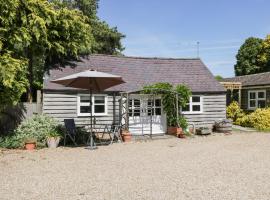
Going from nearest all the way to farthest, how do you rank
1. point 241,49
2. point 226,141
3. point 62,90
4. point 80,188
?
1. point 80,188
2. point 226,141
3. point 62,90
4. point 241,49

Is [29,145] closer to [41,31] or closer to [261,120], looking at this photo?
[41,31]

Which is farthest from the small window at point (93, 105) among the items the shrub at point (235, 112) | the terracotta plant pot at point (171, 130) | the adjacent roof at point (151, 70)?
the shrub at point (235, 112)

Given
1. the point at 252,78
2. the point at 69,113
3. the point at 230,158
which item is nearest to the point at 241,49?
the point at 252,78

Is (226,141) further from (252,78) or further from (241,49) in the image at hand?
(241,49)

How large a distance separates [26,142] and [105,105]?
620 cm

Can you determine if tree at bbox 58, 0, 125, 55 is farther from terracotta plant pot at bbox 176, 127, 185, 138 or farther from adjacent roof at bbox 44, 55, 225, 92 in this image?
terracotta plant pot at bbox 176, 127, 185, 138

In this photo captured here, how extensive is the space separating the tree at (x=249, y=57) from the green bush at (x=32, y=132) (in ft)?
119

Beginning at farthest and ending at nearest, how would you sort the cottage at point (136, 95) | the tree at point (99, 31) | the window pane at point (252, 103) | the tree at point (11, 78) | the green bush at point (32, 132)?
the tree at point (99, 31) < the window pane at point (252, 103) < the cottage at point (136, 95) < the green bush at point (32, 132) < the tree at point (11, 78)

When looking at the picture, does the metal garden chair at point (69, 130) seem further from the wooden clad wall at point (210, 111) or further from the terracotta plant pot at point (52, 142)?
the wooden clad wall at point (210, 111)

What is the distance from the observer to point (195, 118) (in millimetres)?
22047

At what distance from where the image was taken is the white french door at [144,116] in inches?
800

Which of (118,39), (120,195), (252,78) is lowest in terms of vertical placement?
(120,195)

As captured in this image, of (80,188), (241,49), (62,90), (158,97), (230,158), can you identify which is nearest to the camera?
(80,188)

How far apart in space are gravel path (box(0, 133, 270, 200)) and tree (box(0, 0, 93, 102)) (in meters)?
4.56
